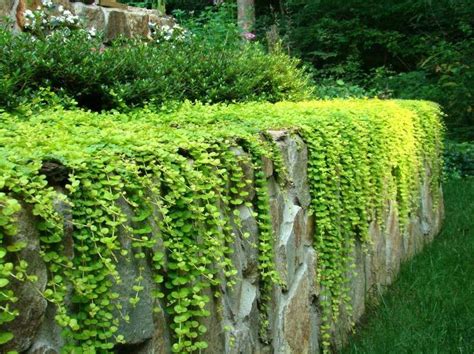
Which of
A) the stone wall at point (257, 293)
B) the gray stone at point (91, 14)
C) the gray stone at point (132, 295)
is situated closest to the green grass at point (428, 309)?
the stone wall at point (257, 293)

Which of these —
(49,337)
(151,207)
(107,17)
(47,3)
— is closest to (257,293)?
(151,207)

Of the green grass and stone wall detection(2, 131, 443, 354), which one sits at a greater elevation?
stone wall detection(2, 131, 443, 354)

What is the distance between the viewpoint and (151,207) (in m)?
2.30

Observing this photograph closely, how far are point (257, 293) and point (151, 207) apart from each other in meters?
1.08

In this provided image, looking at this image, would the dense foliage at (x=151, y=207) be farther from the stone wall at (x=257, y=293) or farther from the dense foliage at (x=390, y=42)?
the dense foliage at (x=390, y=42)

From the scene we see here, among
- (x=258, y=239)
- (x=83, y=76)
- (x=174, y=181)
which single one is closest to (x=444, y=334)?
(x=258, y=239)

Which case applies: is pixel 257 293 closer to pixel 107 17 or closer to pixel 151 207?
pixel 151 207

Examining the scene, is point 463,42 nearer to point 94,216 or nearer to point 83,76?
point 83,76

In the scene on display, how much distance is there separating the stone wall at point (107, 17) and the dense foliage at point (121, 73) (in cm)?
81

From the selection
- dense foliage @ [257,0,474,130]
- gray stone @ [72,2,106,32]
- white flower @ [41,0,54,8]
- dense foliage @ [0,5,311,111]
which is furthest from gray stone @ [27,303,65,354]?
dense foliage @ [257,0,474,130]

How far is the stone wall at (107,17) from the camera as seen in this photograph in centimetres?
655

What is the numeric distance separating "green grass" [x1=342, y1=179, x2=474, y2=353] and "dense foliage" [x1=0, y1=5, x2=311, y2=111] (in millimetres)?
2230

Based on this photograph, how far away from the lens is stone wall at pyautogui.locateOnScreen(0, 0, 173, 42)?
655 cm

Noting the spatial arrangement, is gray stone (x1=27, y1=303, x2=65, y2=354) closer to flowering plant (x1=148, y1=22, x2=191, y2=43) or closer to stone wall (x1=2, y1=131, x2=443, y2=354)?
stone wall (x1=2, y1=131, x2=443, y2=354)
